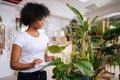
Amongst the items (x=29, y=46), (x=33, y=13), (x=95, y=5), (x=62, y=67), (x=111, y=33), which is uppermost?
(x=95, y=5)

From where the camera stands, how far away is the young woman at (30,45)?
1.31 metres

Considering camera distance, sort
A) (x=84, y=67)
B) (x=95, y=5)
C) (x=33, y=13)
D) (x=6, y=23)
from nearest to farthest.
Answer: (x=84, y=67) < (x=33, y=13) < (x=6, y=23) < (x=95, y=5)

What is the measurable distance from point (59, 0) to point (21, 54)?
202 inches

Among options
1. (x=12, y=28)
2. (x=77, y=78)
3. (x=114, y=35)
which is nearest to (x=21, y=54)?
(x=77, y=78)

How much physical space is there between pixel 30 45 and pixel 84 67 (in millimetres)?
565

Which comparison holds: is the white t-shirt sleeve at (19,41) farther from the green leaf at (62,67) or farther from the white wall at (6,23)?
the white wall at (6,23)

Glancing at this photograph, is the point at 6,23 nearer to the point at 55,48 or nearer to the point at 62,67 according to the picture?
the point at 55,48

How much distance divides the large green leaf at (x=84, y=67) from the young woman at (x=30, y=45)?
402mm

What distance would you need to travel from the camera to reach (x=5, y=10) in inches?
184

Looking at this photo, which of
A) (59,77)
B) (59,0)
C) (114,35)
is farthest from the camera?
(59,0)

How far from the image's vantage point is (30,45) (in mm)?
1359

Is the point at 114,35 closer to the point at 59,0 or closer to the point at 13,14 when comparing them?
the point at 13,14

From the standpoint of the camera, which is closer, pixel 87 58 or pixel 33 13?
pixel 87 58

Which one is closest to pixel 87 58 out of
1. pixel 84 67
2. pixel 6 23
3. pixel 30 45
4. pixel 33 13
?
pixel 84 67
